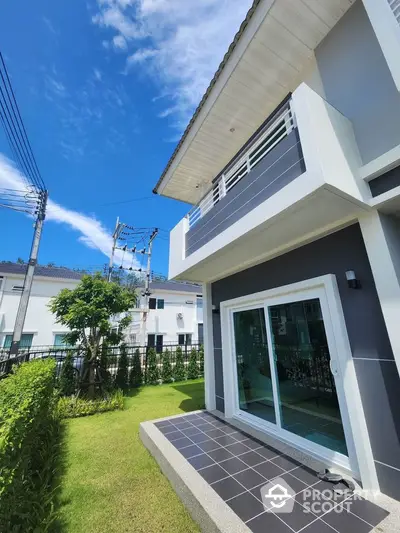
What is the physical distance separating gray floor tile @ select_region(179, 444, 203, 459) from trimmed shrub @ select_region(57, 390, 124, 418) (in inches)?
167

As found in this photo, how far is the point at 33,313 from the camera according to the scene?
19.2 m

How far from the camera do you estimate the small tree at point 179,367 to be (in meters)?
12.3

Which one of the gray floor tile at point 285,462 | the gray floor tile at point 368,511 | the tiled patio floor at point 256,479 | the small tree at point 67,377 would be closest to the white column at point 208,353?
the tiled patio floor at point 256,479

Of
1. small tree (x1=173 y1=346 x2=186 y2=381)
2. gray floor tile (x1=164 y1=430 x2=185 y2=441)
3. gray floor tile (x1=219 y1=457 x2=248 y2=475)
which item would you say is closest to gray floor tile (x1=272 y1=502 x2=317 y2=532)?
gray floor tile (x1=219 y1=457 x2=248 y2=475)

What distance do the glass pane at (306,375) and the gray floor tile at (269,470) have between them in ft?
3.00

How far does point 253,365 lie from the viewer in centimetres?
559

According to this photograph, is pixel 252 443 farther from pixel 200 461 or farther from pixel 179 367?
pixel 179 367

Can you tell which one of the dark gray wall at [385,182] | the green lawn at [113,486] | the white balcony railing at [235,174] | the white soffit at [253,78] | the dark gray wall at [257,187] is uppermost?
the white soffit at [253,78]

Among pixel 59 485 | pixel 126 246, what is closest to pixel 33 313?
pixel 126 246

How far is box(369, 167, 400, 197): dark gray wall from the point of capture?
3.06 m

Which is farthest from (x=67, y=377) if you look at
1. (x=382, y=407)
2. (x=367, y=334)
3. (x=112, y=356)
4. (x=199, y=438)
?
(x=367, y=334)

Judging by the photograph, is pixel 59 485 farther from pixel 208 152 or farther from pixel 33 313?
pixel 33 313

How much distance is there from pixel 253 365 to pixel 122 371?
7568mm

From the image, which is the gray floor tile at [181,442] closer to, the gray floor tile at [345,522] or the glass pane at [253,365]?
the glass pane at [253,365]
